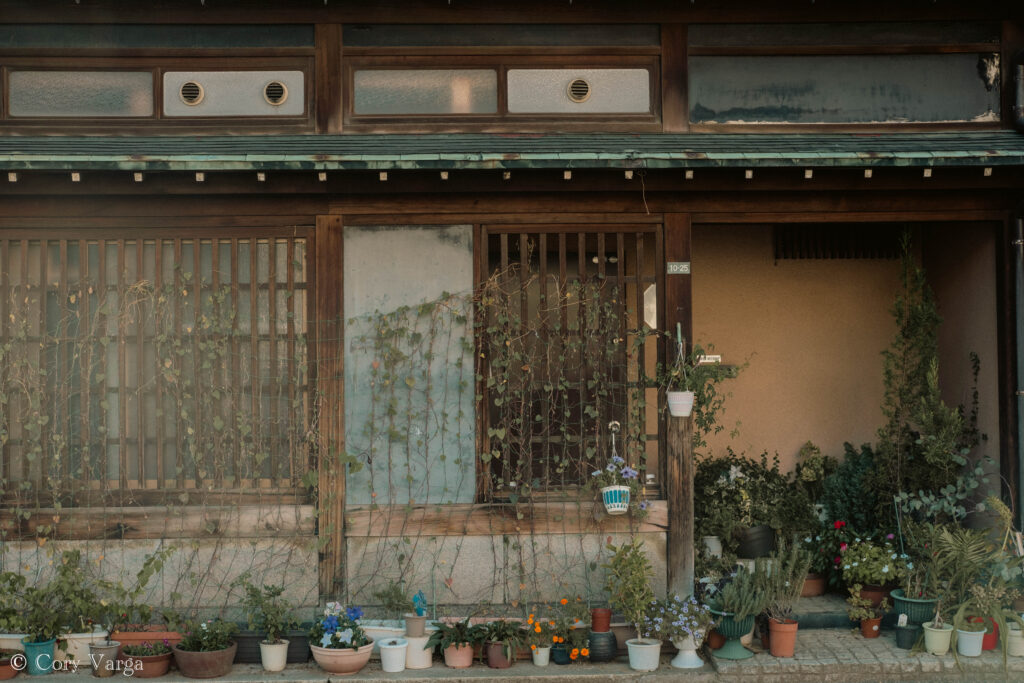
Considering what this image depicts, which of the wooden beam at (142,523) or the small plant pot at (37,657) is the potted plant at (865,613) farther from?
the small plant pot at (37,657)

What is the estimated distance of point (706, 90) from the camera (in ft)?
26.1

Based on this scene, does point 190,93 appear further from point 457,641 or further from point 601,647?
point 601,647

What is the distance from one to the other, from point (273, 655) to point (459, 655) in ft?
4.09

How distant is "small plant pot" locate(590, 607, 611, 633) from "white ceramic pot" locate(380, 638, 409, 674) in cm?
132

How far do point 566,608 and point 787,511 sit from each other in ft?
8.38

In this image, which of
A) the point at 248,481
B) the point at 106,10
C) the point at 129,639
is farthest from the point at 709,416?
the point at 106,10

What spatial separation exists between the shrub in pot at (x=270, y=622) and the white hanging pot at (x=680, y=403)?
9.89ft

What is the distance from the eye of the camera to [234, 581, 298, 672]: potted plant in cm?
689

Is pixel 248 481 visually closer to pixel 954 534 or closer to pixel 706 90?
pixel 706 90

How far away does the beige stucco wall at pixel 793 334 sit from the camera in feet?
31.4

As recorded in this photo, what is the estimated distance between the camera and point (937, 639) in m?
7.00

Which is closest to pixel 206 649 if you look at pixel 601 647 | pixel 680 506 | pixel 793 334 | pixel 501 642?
pixel 501 642

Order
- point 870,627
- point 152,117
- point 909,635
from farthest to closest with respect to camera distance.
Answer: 1. point 152,117
2. point 870,627
3. point 909,635

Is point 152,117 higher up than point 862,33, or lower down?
lower down
